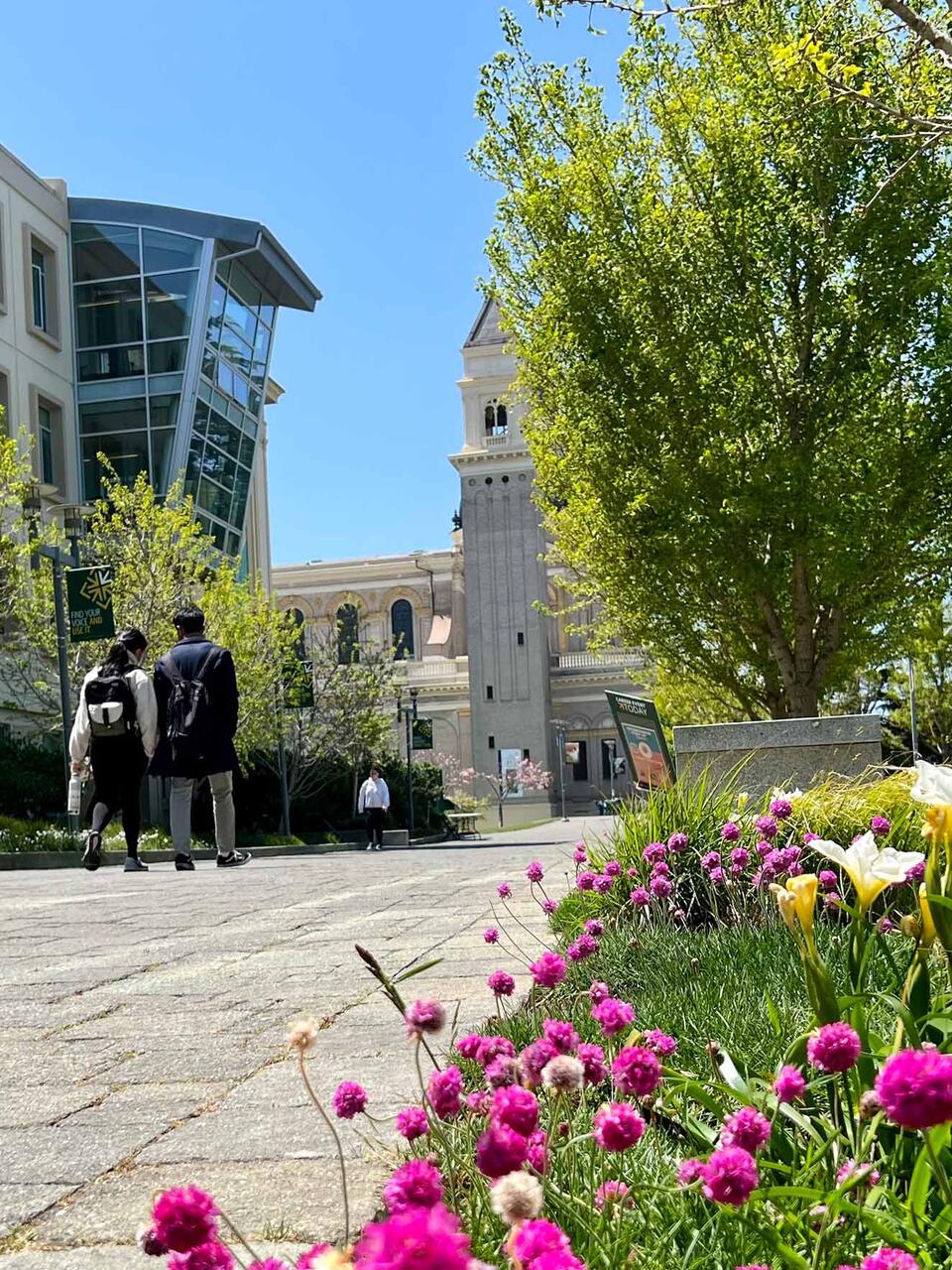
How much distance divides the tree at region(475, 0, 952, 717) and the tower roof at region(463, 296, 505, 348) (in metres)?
58.7

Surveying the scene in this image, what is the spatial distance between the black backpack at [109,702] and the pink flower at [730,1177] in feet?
34.6

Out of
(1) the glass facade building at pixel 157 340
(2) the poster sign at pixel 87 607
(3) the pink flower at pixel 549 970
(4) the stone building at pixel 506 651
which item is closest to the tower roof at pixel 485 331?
(4) the stone building at pixel 506 651

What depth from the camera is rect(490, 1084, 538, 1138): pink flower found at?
127cm

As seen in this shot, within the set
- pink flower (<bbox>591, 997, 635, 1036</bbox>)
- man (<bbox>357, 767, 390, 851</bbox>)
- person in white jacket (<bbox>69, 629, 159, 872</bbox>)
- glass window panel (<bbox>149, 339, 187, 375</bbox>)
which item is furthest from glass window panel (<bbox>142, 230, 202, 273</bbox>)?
pink flower (<bbox>591, 997, 635, 1036</bbox>)

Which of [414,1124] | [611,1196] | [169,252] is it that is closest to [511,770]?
[169,252]

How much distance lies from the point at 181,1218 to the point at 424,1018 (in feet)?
2.10

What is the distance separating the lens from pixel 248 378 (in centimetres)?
4400

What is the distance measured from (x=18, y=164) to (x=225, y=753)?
31.5 metres

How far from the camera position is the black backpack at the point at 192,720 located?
36.9ft

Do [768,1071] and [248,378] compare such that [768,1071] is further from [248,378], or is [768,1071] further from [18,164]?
[248,378]

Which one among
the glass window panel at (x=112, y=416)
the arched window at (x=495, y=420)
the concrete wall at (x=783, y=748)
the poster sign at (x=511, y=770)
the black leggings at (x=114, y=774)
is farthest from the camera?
the arched window at (x=495, y=420)

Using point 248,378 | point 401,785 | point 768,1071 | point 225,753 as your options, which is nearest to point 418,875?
point 225,753

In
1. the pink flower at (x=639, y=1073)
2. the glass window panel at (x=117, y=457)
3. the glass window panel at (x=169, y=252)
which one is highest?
the glass window panel at (x=169, y=252)

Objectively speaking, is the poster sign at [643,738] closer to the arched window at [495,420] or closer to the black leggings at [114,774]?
the black leggings at [114,774]
